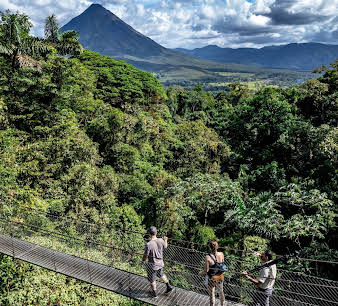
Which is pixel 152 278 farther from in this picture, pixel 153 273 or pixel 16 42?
pixel 16 42

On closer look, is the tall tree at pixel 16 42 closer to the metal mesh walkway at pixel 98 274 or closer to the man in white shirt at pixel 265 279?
the metal mesh walkway at pixel 98 274

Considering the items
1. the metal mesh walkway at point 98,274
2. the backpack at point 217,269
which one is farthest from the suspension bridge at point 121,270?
the backpack at point 217,269

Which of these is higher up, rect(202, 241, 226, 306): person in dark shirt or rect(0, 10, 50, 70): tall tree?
rect(0, 10, 50, 70): tall tree

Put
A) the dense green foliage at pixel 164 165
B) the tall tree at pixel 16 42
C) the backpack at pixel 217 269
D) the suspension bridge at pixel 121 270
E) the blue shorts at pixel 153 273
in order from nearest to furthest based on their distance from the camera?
the backpack at pixel 217 269
the blue shorts at pixel 153 273
the suspension bridge at pixel 121 270
the dense green foliage at pixel 164 165
the tall tree at pixel 16 42

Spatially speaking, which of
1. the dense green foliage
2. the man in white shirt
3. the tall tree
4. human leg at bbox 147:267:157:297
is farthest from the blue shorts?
the tall tree

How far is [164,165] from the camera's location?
20078 mm

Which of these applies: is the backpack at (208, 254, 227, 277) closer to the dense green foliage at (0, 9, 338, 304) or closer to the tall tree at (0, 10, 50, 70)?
the dense green foliage at (0, 9, 338, 304)

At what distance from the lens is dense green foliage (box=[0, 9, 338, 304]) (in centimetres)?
1096

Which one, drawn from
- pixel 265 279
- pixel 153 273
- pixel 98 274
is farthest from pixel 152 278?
pixel 265 279

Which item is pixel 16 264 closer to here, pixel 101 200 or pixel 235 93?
pixel 101 200

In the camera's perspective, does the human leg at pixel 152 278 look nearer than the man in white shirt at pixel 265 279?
No

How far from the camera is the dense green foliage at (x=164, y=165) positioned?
11.0 meters

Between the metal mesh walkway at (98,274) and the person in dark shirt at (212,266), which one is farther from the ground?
the person in dark shirt at (212,266)

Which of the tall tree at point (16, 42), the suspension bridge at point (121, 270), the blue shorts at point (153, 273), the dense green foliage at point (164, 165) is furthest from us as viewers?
the tall tree at point (16, 42)
